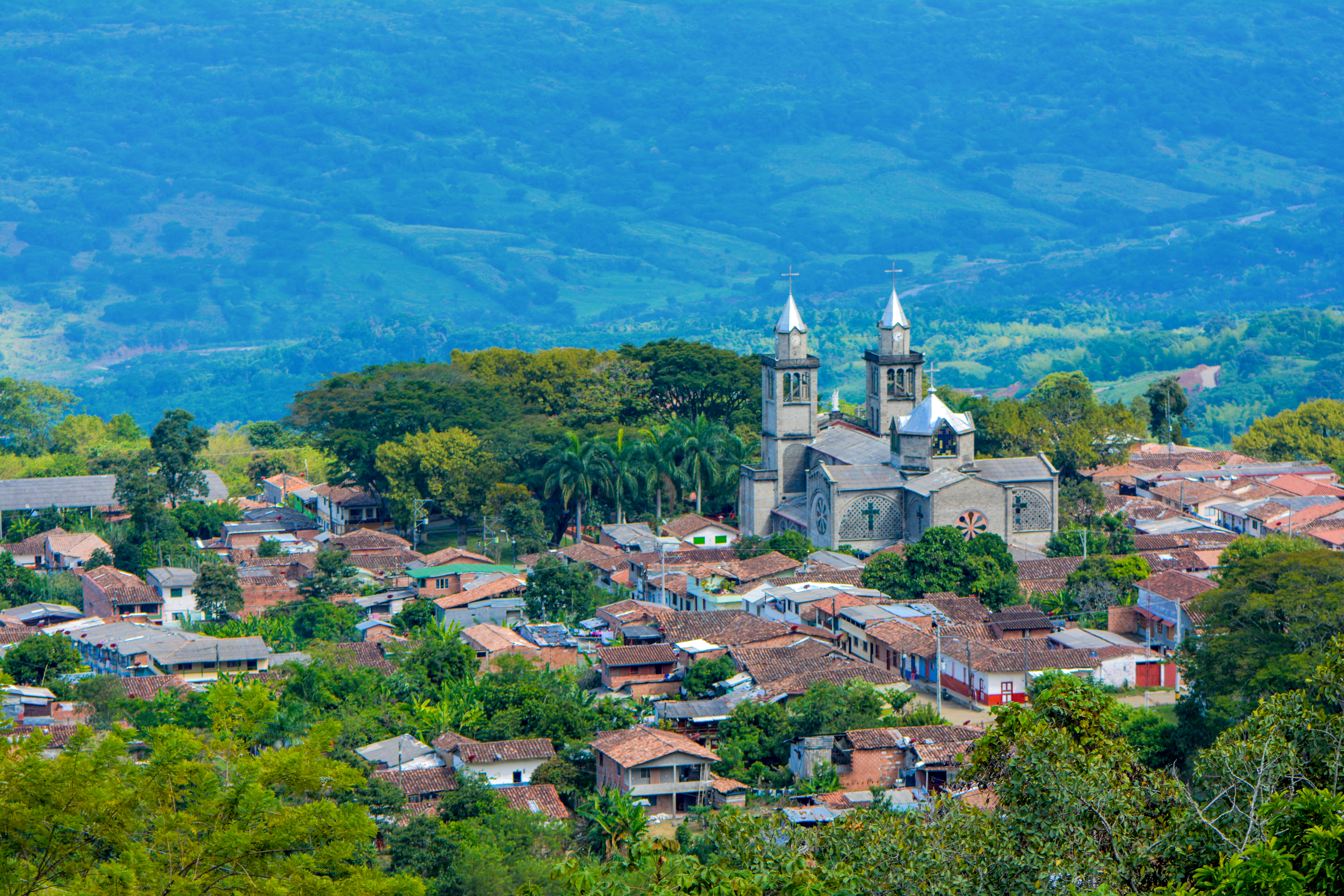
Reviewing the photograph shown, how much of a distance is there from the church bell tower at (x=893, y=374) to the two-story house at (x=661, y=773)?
26.5 m

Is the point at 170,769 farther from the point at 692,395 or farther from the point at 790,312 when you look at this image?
the point at 692,395

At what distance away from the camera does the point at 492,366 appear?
2800 inches

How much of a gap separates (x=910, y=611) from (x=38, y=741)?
87.4ft

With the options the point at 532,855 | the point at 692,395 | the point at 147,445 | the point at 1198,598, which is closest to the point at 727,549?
the point at 692,395

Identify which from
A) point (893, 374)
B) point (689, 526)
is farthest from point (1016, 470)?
point (689, 526)

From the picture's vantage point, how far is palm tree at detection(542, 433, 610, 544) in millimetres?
56812

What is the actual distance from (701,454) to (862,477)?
738 centimetres

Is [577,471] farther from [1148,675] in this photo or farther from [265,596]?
[1148,675]

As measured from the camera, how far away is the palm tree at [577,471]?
186 feet

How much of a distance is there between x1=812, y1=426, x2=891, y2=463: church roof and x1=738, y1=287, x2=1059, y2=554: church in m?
0.05

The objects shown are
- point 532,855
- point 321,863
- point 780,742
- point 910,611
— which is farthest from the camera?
point 910,611

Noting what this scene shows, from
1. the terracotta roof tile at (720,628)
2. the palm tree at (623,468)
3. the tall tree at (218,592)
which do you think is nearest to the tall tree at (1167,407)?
the palm tree at (623,468)

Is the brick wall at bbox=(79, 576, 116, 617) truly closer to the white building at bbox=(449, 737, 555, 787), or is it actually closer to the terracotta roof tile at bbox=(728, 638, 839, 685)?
the white building at bbox=(449, 737, 555, 787)

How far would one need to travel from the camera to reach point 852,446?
184 ft
